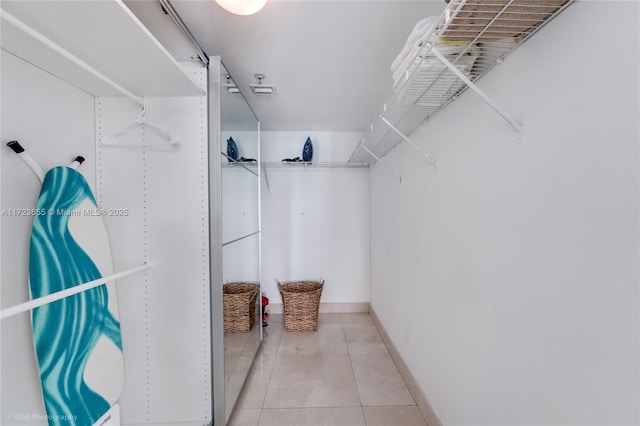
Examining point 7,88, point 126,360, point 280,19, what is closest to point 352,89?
point 280,19

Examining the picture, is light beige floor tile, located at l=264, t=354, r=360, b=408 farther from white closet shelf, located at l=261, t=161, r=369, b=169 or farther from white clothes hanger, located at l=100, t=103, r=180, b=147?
white closet shelf, located at l=261, t=161, r=369, b=169

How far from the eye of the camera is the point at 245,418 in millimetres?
1583

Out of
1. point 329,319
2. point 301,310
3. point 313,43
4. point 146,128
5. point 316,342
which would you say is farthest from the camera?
point 329,319

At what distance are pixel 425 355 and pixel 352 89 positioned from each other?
2012mm

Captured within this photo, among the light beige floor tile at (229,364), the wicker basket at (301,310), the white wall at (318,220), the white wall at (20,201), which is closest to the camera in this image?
the white wall at (20,201)

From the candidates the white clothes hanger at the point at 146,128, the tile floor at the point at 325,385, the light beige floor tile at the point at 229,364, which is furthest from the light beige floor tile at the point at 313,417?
the white clothes hanger at the point at 146,128

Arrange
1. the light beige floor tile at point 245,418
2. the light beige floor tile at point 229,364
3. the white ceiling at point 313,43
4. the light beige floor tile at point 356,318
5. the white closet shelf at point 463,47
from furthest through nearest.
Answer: the light beige floor tile at point 356,318, the light beige floor tile at point 245,418, the light beige floor tile at point 229,364, the white ceiling at point 313,43, the white closet shelf at point 463,47

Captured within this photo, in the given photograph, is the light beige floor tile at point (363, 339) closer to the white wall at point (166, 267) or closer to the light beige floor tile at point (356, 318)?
the light beige floor tile at point (356, 318)

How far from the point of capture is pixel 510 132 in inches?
34.8

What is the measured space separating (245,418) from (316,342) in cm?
99

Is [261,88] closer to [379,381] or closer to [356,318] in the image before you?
[379,381]

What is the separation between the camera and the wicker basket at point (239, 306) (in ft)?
4.95

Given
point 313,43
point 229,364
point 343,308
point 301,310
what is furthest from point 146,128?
point 343,308

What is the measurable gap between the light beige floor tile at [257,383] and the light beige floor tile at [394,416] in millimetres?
727
